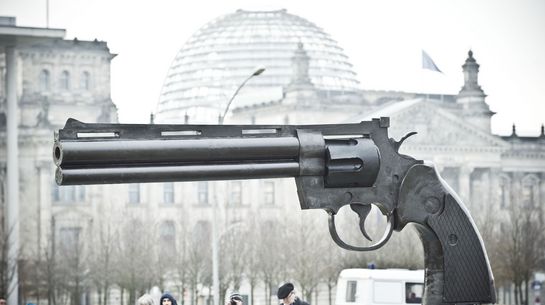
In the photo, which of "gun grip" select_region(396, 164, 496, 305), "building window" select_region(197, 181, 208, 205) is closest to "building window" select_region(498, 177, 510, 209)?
"building window" select_region(197, 181, 208, 205)

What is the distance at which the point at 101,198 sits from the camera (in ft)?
314

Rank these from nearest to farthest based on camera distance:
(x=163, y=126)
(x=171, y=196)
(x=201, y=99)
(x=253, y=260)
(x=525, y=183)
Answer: (x=163, y=126)
(x=253, y=260)
(x=171, y=196)
(x=525, y=183)
(x=201, y=99)

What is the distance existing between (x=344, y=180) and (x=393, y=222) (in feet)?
1.61

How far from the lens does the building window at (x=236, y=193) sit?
102 meters

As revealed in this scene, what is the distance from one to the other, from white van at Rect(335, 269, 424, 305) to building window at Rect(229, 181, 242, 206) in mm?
63301

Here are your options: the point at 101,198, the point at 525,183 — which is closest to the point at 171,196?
the point at 101,198

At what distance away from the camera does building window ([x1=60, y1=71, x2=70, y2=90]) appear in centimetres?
10344

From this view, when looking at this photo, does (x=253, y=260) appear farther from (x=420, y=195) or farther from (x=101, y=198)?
(x=420, y=195)

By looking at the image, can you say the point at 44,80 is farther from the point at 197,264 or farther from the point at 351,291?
the point at 351,291

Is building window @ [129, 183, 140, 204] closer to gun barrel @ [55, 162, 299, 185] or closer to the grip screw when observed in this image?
the grip screw

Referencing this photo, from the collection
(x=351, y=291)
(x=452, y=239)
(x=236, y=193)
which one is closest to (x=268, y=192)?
(x=236, y=193)

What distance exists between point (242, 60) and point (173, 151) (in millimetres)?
140525

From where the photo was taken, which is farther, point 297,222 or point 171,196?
point 171,196

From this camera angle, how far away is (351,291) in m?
37.0
